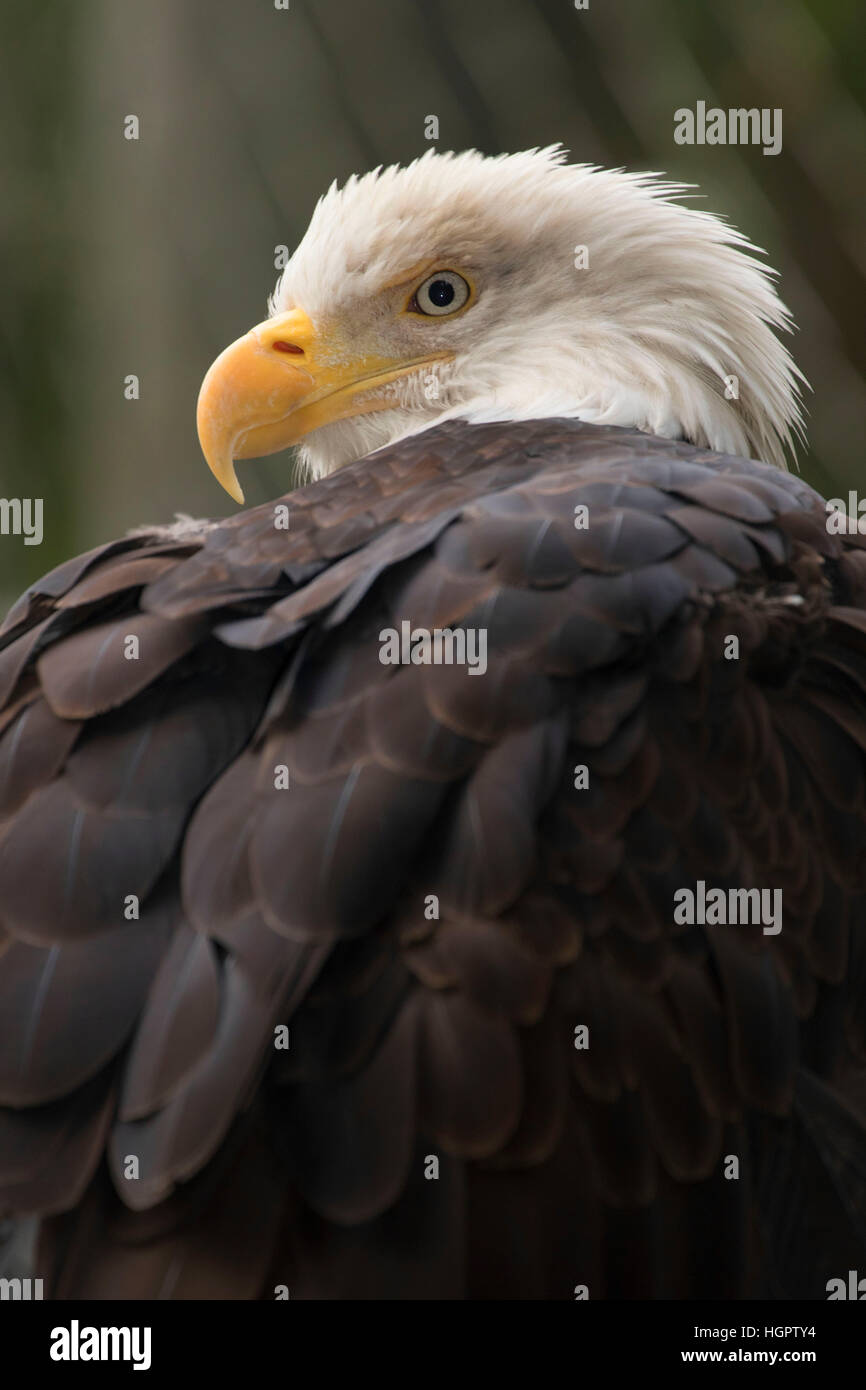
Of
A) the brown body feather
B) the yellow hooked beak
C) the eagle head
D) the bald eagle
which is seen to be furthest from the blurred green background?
the brown body feather

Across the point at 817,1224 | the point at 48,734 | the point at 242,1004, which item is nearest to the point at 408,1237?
the point at 242,1004

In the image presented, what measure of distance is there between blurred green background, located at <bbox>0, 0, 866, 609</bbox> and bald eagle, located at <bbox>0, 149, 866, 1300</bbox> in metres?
1.26

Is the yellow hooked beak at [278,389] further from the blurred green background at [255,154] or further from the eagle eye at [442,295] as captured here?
the blurred green background at [255,154]

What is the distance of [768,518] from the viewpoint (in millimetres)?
1475

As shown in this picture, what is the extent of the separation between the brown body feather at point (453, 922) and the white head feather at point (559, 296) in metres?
0.65

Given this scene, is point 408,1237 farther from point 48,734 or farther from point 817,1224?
point 48,734

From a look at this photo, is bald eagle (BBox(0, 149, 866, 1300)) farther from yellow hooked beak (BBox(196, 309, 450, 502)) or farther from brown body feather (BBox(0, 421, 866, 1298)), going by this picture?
yellow hooked beak (BBox(196, 309, 450, 502))

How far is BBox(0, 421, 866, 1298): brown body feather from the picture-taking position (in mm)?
1163

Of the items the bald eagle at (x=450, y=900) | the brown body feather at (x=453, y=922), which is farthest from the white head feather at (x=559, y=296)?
the brown body feather at (x=453, y=922)

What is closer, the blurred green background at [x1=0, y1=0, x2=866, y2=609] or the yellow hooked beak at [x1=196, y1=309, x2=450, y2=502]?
the yellow hooked beak at [x1=196, y1=309, x2=450, y2=502]

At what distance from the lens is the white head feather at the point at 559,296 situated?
2.09 metres
